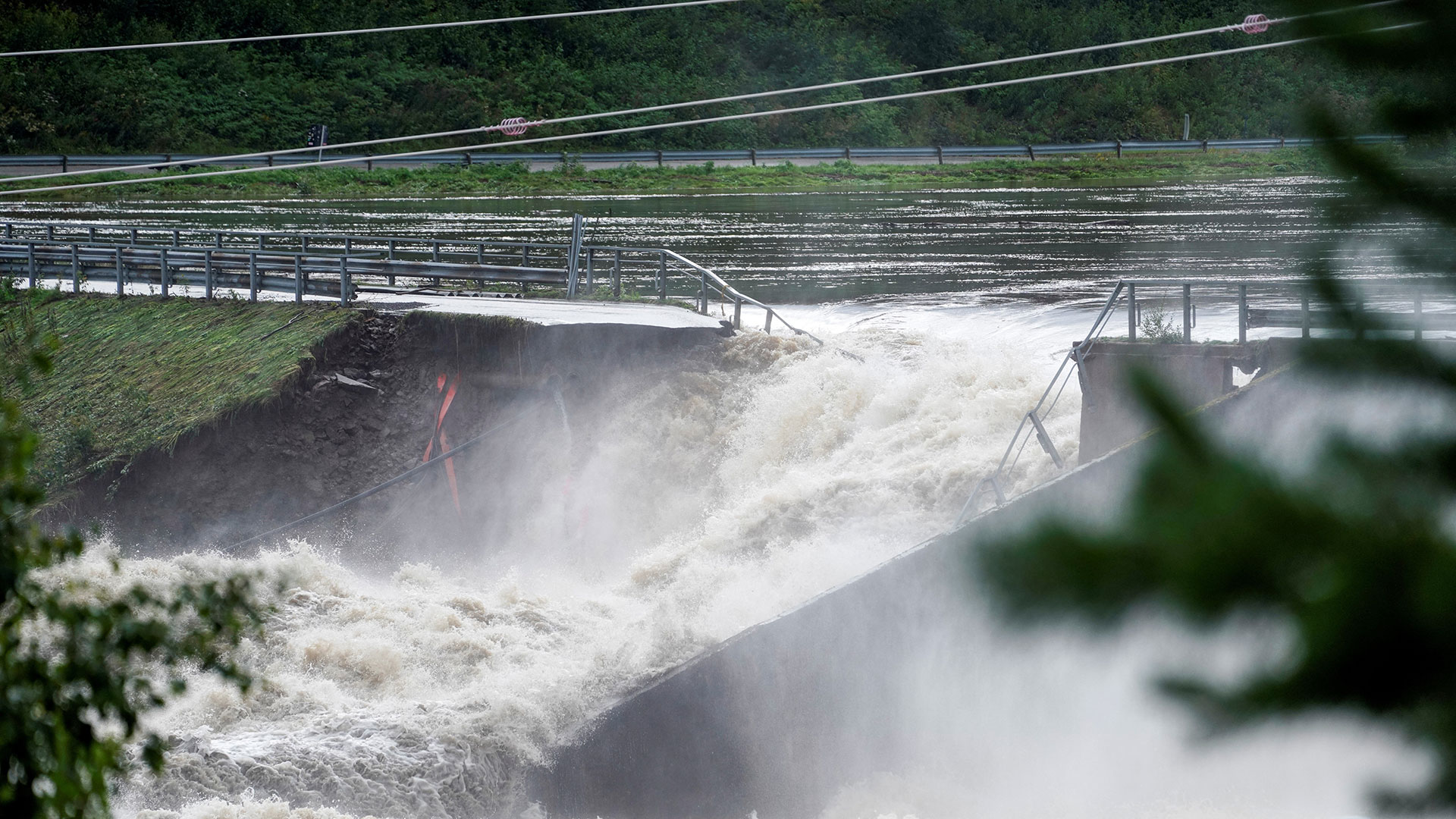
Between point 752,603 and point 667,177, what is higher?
point 667,177

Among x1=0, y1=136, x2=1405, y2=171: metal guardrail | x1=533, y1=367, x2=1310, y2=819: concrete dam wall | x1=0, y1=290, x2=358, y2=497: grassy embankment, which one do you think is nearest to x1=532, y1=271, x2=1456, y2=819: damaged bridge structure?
x1=533, y1=367, x2=1310, y2=819: concrete dam wall

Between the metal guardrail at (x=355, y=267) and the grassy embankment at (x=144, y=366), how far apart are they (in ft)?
2.36

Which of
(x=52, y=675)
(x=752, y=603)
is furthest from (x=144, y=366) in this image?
(x=52, y=675)

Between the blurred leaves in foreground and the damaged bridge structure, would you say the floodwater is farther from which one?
the damaged bridge structure

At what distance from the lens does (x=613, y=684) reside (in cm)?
1273

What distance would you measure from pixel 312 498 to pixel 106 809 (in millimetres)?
17135

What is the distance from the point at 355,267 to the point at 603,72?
50.1 metres

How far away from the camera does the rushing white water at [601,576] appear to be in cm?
1178

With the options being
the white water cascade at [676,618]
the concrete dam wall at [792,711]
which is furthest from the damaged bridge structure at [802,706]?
the white water cascade at [676,618]

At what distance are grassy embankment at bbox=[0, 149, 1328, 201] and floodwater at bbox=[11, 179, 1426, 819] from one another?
25.8 meters

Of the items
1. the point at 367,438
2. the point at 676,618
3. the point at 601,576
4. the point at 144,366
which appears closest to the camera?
the point at 676,618

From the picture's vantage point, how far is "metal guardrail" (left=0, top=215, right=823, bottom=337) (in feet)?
71.4

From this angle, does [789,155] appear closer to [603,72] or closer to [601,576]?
[603,72]

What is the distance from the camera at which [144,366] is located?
22594mm
